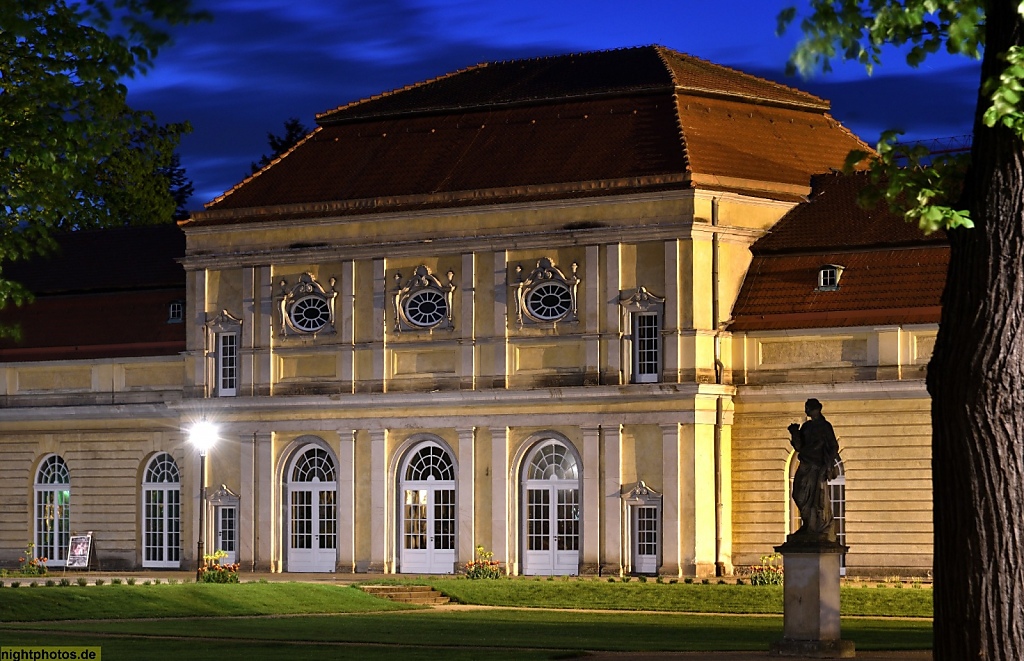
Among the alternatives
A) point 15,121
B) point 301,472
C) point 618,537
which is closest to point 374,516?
point 301,472

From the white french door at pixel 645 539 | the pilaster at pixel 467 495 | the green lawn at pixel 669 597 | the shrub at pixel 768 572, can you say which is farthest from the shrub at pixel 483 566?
the shrub at pixel 768 572

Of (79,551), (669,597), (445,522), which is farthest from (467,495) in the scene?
(669,597)

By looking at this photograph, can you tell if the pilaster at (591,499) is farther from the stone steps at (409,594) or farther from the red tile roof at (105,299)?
the red tile roof at (105,299)

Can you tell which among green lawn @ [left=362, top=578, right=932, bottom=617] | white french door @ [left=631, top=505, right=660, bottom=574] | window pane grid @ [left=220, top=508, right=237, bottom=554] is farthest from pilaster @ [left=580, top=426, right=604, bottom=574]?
window pane grid @ [left=220, top=508, right=237, bottom=554]

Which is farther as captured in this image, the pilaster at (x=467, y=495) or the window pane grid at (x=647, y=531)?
the pilaster at (x=467, y=495)

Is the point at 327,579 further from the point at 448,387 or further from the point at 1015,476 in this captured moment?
the point at 1015,476

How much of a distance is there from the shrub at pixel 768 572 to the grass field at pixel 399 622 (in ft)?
6.26

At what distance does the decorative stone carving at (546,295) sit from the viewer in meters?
51.4

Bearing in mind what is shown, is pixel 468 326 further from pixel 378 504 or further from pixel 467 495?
pixel 378 504

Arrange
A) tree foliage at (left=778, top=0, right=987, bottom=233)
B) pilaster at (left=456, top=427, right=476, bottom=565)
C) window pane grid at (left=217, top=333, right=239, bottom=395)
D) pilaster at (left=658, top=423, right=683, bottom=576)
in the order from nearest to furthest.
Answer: tree foliage at (left=778, top=0, right=987, bottom=233), pilaster at (left=658, top=423, right=683, bottom=576), pilaster at (left=456, top=427, right=476, bottom=565), window pane grid at (left=217, top=333, right=239, bottom=395)

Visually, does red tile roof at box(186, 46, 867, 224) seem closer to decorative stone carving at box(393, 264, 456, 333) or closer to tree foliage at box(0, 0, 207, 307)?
decorative stone carving at box(393, 264, 456, 333)

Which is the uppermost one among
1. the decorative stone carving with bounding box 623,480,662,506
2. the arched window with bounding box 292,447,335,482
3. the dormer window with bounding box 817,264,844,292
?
the dormer window with bounding box 817,264,844,292

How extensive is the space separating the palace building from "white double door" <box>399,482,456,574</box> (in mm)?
86

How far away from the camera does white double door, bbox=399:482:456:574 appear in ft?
173
